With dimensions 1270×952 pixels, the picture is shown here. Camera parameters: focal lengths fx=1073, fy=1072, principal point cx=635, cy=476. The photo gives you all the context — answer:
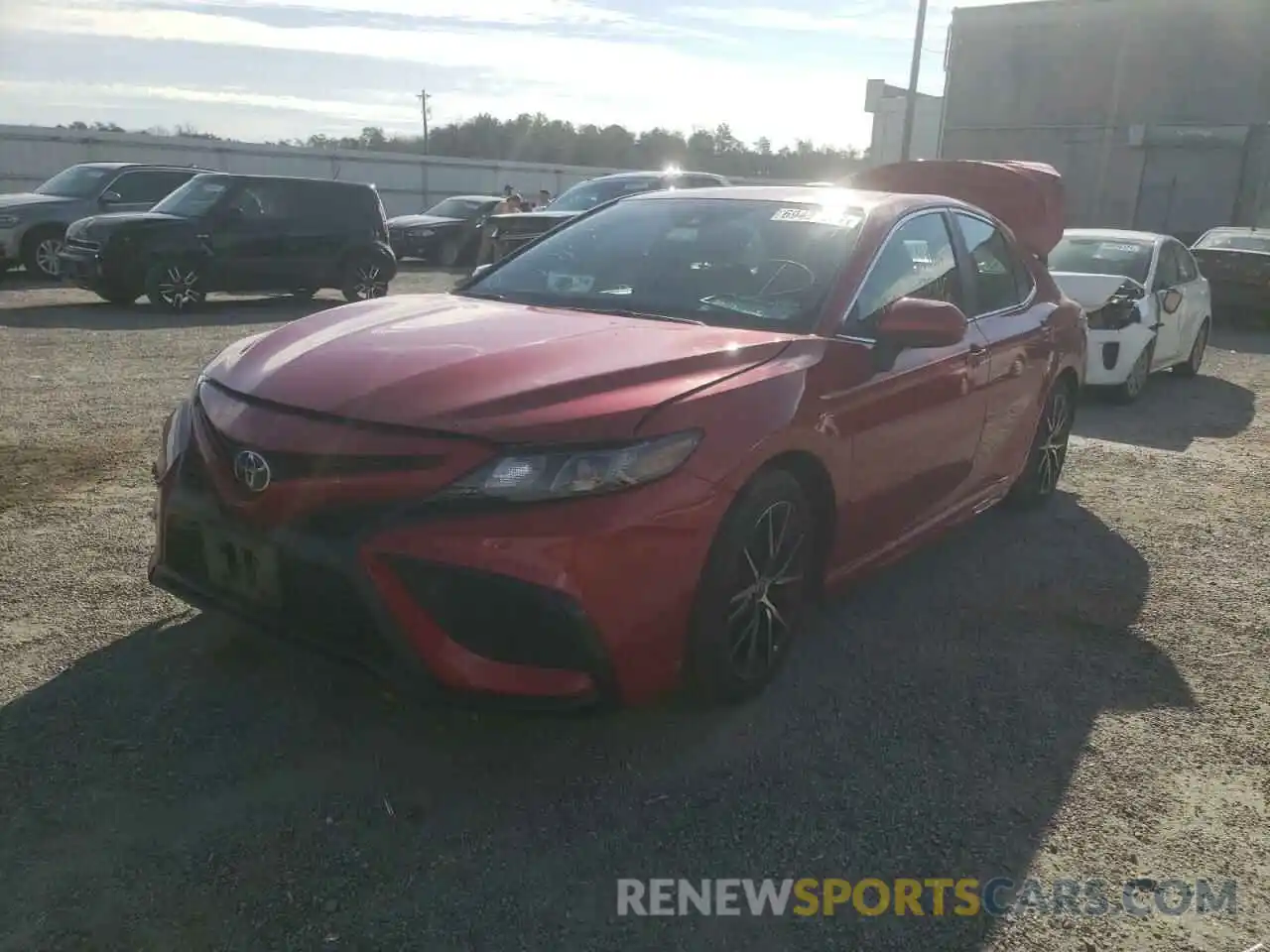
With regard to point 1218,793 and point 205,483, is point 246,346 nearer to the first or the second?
point 205,483

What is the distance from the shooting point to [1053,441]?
218 inches

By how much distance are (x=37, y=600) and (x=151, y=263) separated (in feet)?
31.6

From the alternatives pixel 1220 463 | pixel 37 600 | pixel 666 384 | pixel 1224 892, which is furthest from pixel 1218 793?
pixel 1220 463

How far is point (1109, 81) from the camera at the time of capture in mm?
32375

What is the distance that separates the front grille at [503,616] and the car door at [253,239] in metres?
11.4

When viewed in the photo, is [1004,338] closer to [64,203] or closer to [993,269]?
[993,269]

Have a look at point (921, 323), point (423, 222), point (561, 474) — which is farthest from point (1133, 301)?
point (423, 222)

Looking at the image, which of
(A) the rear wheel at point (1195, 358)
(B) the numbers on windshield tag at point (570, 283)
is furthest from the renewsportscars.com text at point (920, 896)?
(A) the rear wheel at point (1195, 358)

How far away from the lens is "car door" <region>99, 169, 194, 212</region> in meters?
15.0

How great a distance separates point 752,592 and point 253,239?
11.5 meters

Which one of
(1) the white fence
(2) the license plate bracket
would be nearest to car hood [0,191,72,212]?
(1) the white fence

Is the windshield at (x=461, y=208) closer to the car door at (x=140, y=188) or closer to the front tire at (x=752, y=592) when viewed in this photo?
the car door at (x=140, y=188)

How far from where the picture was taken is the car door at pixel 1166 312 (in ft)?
30.3

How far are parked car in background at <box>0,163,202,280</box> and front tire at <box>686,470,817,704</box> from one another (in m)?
13.9
